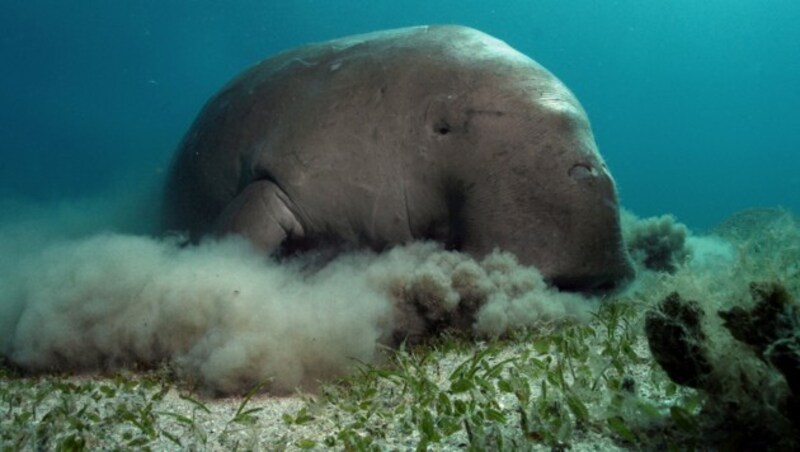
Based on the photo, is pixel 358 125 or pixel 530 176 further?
pixel 358 125

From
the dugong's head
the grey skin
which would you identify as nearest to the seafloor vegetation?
the dugong's head

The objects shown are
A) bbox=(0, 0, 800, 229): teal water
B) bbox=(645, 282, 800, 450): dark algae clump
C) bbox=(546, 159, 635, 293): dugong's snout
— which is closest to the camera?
bbox=(645, 282, 800, 450): dark algae clump

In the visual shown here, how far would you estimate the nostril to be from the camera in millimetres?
3670

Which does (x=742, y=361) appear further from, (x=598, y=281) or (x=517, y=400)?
(x=598, y=281)

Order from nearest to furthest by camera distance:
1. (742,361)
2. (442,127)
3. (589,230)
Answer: (742,361)
(589,230)
(442,127)

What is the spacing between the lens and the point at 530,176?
3789mm

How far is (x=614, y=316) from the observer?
3012mm

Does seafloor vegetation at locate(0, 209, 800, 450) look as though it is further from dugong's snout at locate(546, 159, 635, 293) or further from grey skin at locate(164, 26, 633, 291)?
grey skin at locate(164, 26, 633, 291)

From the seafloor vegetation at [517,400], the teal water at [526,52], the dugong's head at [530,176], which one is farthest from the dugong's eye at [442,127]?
the teal water at [526,52]

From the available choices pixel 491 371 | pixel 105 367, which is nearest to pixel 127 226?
pixel 105 367

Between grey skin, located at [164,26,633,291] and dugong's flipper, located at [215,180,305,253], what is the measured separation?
0.04ft

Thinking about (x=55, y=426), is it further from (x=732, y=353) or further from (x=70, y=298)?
(x=732, y=353)

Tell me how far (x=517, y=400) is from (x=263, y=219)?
Answer: 10.4ft

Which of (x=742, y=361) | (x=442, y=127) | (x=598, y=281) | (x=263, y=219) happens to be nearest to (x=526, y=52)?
(x=442, y=127)
